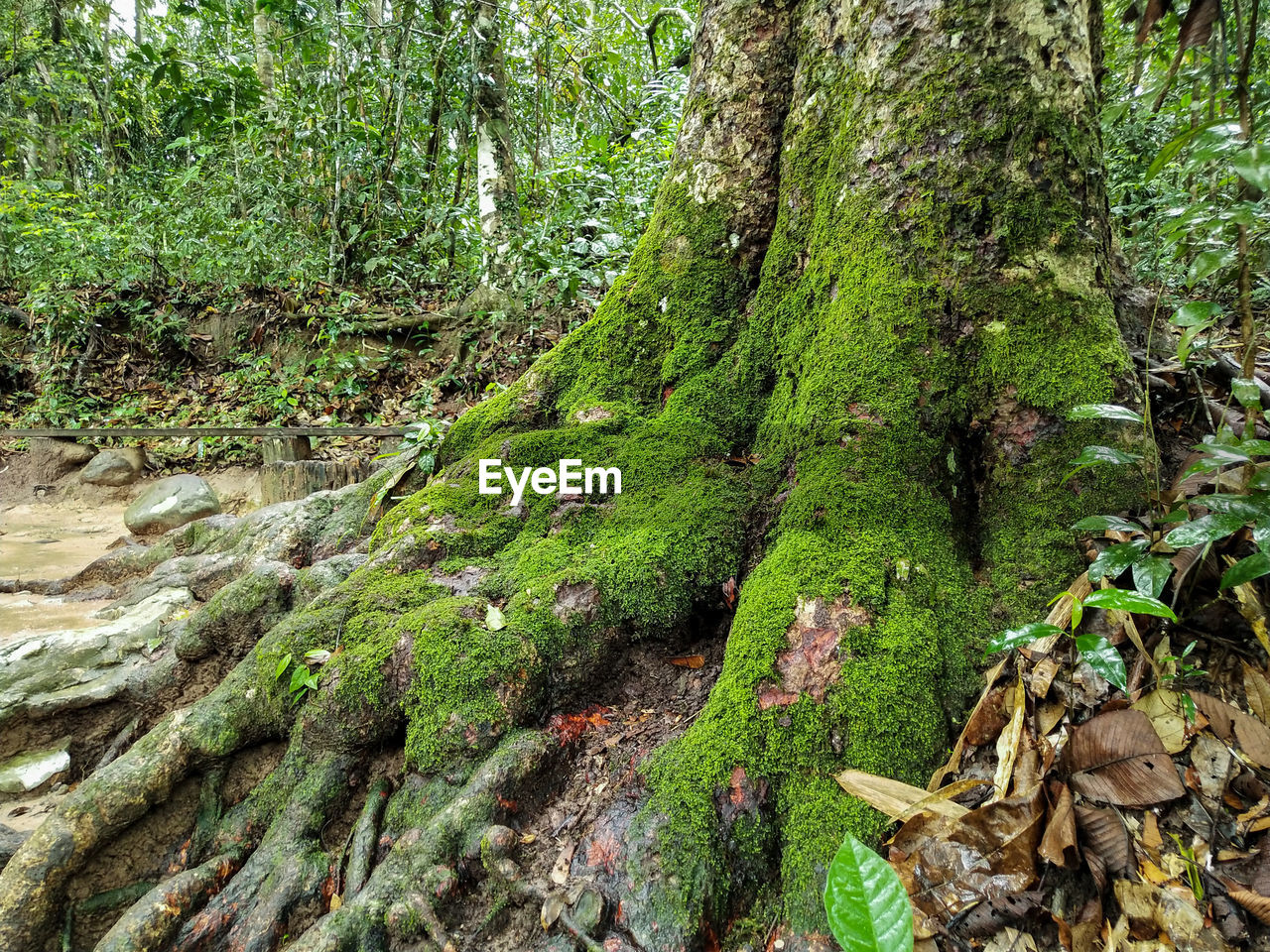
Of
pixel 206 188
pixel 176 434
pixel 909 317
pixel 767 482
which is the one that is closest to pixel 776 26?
pixel 909 317

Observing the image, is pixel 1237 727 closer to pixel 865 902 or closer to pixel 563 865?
pixel 865 902

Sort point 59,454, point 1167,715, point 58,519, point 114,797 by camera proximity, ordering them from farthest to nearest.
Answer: point 59,454, point 58,519, point 114,797, point 1167,715

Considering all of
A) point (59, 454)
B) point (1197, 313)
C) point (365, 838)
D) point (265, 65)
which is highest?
point (265, 65)

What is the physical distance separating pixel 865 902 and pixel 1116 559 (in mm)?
1087

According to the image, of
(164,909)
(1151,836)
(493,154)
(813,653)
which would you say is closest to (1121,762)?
(1151,836)

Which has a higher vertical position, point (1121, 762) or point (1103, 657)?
point (1103, 657)

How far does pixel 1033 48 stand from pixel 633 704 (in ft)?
7.52

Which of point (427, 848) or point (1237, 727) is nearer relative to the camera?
point (1237, 727)

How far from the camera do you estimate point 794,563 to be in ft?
6.09

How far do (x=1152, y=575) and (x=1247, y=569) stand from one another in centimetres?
16

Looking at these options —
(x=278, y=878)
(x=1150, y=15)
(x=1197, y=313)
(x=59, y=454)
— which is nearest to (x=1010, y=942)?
(x=1197, y=313)

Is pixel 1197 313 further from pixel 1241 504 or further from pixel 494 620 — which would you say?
pixel 494 620

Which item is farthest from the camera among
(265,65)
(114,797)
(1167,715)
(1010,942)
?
(265,65)

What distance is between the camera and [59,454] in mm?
7797
